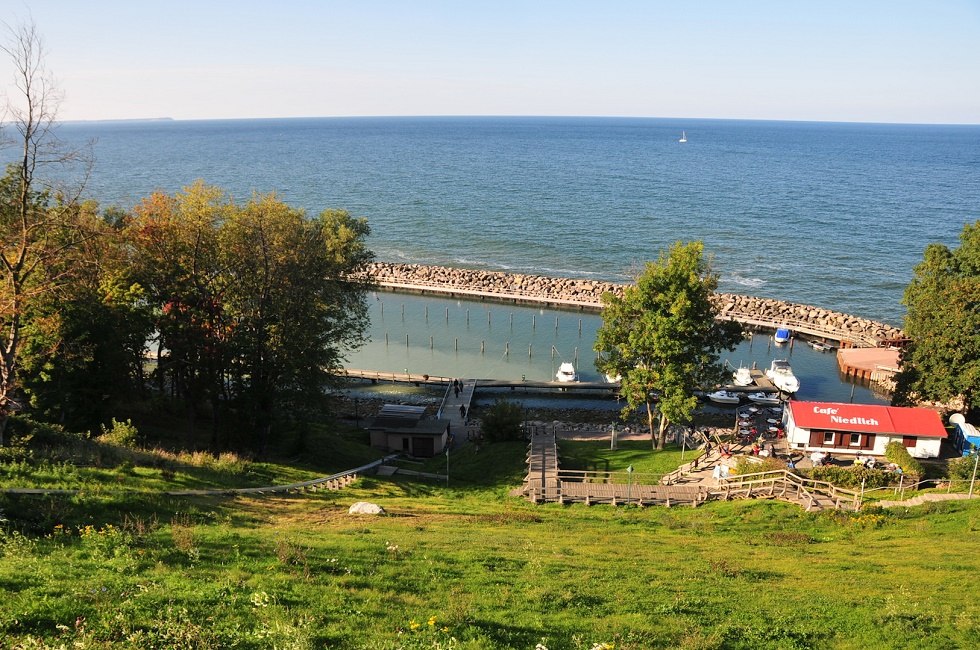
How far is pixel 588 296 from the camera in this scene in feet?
248

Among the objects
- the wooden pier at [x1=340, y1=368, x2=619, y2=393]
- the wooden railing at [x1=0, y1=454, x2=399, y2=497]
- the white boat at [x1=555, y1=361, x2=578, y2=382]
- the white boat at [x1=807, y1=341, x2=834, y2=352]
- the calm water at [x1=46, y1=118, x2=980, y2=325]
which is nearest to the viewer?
the wooden railing at [x1=0, y1=454, x2=399, y2=497]

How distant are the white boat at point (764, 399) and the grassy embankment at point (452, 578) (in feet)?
83.1

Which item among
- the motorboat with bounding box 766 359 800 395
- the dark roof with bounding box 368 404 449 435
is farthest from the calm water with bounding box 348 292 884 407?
the dark roof with bounding box 368 404 449 435

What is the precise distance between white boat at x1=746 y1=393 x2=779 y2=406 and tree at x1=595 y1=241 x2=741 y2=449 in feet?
49.2

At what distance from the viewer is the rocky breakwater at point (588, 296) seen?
217 ft

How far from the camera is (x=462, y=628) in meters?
12.5

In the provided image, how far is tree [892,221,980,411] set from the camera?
3859cm

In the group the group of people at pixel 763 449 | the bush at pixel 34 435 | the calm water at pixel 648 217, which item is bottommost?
the group of people at pixel 763 449

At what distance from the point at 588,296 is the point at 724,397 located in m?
27.5

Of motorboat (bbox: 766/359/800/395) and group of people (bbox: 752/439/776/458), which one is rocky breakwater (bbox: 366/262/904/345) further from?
group of people (bbox: 752/439/776/458)

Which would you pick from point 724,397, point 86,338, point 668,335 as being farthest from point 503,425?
point 86,338

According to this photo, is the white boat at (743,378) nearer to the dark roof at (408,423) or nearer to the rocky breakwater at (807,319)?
the rocky breakwater at (807,319)

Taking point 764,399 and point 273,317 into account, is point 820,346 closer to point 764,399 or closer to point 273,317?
point 764,399

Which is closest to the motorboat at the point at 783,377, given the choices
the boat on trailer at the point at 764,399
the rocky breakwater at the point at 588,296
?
the boat on trailer at the point at 764,399
